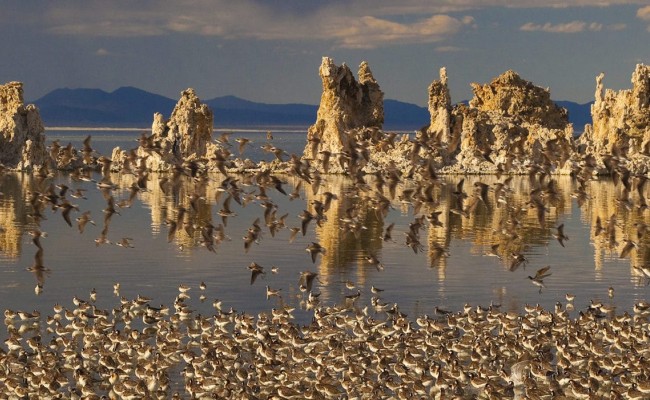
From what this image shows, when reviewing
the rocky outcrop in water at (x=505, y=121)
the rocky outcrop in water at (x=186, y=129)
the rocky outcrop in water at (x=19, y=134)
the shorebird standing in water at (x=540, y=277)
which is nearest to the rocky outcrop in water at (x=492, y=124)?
the rocky outcrop in water at (x=505, y=121)

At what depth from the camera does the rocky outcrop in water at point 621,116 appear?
129000 millimetres

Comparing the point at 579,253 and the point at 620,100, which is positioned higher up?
the point at 620,100

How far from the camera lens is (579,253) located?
5681cm

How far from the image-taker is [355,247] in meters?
59.3

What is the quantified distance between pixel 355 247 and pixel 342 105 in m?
71.4

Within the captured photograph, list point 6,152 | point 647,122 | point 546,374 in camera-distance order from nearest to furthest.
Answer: point 546,374, point 6,152, point 647,122

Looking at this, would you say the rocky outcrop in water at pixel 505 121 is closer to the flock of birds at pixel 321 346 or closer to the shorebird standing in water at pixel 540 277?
the shorebird standing in water at pixel 540 277

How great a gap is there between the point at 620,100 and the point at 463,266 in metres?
88.2

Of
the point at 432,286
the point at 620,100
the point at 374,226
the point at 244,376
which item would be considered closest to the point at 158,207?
the point at 374,226

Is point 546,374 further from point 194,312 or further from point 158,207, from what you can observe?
point 158,207

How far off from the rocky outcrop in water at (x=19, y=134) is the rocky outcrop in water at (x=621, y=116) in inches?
2242

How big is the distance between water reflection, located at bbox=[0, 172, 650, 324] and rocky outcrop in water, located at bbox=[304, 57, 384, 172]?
4544 cm

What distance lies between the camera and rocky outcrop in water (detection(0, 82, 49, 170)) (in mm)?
118062

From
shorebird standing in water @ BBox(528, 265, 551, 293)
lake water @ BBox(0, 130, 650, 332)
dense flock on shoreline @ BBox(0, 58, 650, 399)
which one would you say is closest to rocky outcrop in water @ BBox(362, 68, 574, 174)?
lake water @ BBox(0, 130, 650, 332)
